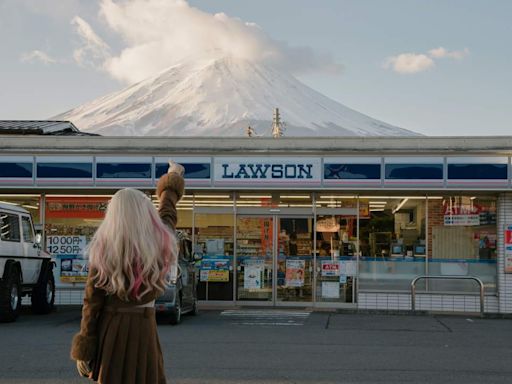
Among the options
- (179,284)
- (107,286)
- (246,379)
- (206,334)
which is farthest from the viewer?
(179,284)

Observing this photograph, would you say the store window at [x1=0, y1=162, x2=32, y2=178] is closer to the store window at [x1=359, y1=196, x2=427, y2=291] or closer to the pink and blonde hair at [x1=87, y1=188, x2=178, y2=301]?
the store window at [x1=359, y1=196, x2=427, y2=291]

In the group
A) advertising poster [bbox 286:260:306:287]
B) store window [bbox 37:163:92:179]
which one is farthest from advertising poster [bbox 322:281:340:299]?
store window [bbox 37:163:92:179]

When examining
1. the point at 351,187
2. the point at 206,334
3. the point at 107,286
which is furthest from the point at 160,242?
the point at 351,187

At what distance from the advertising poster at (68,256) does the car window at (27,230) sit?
374 centimetres

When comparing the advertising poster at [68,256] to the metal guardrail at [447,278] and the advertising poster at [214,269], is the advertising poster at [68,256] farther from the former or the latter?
the metal guardrail at [447,278]

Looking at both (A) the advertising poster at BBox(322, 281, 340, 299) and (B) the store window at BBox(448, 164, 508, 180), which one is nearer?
(B) the store window at BBox(448, 164, 508, 180)

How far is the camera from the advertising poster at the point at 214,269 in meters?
20.7

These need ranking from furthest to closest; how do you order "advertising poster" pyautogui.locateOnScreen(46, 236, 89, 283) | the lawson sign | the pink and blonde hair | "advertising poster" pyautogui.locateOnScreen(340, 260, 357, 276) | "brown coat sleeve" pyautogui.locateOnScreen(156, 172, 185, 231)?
"advertising poster" pyautogui.locateOnScreen(46, 236, 89, 283) → "advertising poster" pyautogui.locateOnScreen(340, 260, 357, 276) → the lawson sign → "brown coat sleeve" pyautogui.locateOnScreen(156, 172, 185, 231) → the pink and blonde hair

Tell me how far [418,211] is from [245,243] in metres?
4.30

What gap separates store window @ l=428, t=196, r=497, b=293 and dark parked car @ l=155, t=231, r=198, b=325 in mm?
6325

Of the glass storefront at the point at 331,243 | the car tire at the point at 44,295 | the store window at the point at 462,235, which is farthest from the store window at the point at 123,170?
the store window at the point at 462,235

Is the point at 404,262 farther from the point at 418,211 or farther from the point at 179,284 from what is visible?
the point at 179,284

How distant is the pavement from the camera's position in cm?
927

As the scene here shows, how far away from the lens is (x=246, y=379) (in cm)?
895
